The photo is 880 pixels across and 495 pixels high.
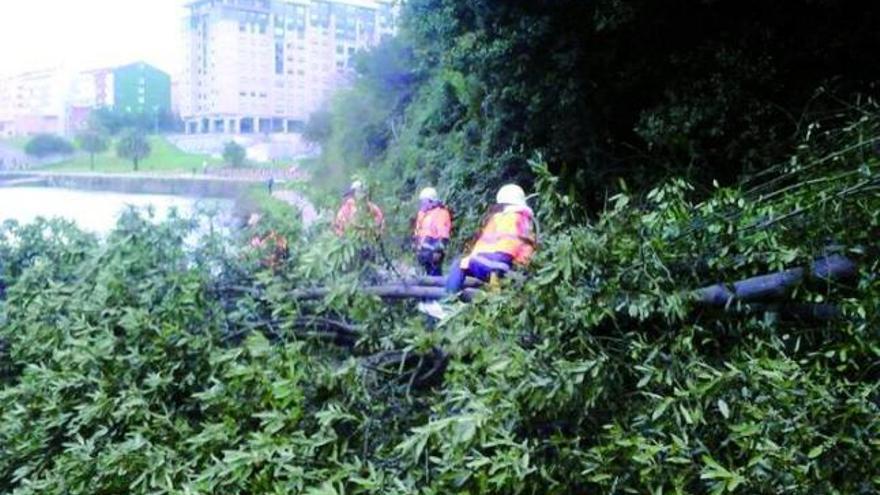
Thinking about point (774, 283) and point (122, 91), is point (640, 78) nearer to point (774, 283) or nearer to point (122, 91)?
point (774, 283)

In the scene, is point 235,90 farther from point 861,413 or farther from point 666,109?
point 861,413

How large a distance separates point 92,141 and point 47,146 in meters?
0.41

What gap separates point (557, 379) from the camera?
2016 millimetres

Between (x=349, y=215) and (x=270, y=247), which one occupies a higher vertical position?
(x=349, y=215)

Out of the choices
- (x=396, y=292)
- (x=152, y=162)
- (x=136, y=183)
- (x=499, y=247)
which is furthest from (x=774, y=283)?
(x=152, y=162)

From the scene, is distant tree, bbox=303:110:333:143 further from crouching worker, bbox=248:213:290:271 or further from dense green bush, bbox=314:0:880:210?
crouching worker, bbox=248:213:290:271

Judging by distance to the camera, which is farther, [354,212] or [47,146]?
[47,146]

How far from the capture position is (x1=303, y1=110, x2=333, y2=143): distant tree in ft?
25.8

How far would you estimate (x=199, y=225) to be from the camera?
13.6 ft

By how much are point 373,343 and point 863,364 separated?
161cm

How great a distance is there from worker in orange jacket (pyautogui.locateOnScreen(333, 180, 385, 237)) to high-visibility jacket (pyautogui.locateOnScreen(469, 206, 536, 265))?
407 millimetres

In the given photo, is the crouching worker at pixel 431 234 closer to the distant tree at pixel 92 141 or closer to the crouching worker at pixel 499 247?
the crouching worker at pixel 499 247

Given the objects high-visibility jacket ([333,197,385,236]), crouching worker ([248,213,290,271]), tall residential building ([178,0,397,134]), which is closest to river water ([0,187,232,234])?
crouching worker ([248,213,290,271])

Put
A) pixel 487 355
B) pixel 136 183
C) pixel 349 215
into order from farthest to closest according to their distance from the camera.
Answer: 1. pixel 136 183
2. pixel 349 215
3. pixel 487 355
